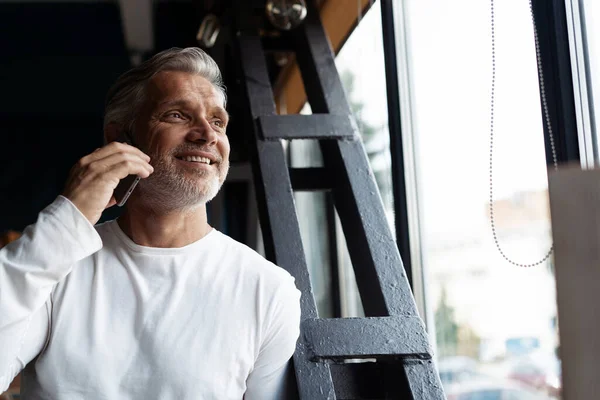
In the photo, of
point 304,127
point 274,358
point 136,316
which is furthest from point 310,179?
point 136,316

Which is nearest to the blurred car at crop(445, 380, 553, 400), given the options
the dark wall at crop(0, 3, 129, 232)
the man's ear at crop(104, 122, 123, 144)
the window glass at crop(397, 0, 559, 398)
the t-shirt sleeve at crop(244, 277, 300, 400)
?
the window glass at crop(397, 0, 559, 398)

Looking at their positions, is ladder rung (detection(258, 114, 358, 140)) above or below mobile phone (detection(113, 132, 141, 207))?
above

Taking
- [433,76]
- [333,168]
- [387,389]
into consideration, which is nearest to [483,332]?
[387,389]

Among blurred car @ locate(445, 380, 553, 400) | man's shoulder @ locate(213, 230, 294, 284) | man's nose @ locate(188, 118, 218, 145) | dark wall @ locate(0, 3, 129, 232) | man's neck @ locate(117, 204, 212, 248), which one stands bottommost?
blurred car @ locate(445, 380, 553, 400)

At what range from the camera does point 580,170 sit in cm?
64

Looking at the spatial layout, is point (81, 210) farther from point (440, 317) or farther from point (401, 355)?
point (440, 317)

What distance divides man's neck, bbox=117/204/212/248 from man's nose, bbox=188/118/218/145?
0.18m

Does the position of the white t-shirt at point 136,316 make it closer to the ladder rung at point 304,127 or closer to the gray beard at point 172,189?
the gray beard at point 172,189

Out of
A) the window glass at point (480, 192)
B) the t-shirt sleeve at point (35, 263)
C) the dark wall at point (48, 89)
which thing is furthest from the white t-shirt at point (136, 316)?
the dark wall at point (48, 89)

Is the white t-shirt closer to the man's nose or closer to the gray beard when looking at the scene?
the gray beard

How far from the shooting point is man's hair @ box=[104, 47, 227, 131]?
2035mm

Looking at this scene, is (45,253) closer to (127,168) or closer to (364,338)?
(127,168)

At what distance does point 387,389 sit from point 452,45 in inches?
46.0

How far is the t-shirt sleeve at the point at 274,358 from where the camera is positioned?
1.85 m
